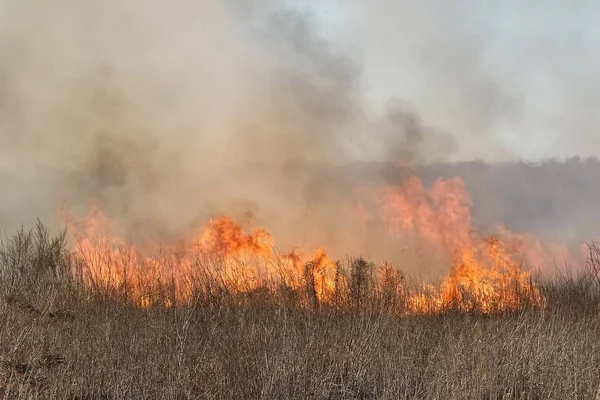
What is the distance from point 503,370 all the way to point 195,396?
4.60 metres

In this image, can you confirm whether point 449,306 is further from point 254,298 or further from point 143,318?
point 143,318

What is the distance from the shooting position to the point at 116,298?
41.8 feet

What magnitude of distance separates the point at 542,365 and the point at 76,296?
33.9 feet

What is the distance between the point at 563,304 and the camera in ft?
46.6

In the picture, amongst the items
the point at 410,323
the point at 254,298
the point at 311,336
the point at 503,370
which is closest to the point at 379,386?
the point at 311,336

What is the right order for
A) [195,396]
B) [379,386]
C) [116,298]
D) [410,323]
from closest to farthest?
1. [195,396]
2. [379,386]
3. [410,323]
4. [116,298]

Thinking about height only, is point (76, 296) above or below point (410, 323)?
above

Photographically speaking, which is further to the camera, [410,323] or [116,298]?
[116,298]

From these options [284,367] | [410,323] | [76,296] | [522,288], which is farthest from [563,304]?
[76,296]

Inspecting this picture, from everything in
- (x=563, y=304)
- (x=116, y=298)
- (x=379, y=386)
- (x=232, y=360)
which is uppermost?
(x=116, y=298)

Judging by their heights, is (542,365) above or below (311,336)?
below

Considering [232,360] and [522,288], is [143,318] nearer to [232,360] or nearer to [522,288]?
[232,360]

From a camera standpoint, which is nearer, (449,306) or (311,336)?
(311,336)

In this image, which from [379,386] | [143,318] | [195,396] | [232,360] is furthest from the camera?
[143,318]
